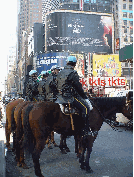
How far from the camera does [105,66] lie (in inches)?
2119

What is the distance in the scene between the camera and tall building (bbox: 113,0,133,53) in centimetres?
8159

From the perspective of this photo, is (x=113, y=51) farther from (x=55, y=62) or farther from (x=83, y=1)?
(x=83, y=1)

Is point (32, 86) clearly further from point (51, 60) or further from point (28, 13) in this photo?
point (28, 13)

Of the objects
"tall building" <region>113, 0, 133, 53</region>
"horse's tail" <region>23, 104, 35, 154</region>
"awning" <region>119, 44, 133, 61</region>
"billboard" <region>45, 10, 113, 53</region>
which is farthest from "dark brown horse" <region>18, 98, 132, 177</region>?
"tall building" <region>113, 0, 133, 53</region>

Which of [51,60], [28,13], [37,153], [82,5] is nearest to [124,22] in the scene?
[82,5]

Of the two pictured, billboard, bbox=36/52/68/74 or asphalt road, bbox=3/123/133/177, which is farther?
billboard, bbox=36/52/68/74

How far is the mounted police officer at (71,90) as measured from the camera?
697 centimetres

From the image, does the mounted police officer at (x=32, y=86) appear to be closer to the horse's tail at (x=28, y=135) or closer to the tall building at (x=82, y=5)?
the horse's tail at (x=28, y=135)

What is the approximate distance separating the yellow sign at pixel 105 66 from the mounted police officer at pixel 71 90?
46692mm

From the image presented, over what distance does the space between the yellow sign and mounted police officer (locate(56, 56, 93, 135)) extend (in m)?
46.7

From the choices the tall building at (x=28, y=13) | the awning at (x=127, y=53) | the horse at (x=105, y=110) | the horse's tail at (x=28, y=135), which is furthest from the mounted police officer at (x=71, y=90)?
the tall building at (x=28, y=13)

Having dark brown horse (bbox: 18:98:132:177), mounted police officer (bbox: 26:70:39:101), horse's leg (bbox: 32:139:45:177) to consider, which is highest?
mounted police officer (bbox: 26:70:39:101)

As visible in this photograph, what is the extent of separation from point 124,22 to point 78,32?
34777 mm

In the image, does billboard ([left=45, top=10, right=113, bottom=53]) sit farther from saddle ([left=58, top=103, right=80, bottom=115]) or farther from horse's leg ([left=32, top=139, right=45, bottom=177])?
horse's leg ([left=32, top=139, right=45, bottom=177])
